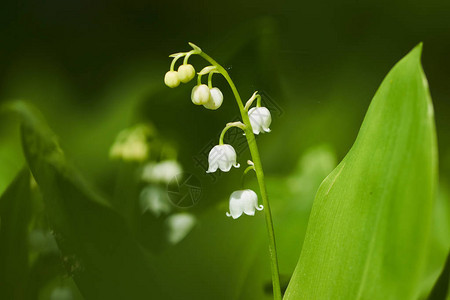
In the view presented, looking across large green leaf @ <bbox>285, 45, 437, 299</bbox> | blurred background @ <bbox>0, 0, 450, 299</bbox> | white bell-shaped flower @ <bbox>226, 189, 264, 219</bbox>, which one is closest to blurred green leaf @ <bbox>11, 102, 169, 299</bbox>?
blurred background @ <bbox>0, 0, 450, 299</bbox>

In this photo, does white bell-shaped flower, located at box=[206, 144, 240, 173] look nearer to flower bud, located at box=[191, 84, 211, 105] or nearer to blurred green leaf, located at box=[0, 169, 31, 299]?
flower bud, located at box=[191, 84, 211, 105]

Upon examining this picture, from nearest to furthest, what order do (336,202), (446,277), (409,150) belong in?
(409,150) → (336,202) → (446,277)

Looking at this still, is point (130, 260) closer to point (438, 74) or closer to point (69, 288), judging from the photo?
point (69, 288)

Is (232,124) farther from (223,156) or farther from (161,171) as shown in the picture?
(161,171)

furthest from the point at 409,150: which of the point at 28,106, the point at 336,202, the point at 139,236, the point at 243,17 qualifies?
the point at 28,106

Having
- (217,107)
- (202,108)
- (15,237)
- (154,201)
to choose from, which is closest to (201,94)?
(217,107)

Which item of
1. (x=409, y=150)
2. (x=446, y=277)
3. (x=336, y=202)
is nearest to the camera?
(x=409, y=150)

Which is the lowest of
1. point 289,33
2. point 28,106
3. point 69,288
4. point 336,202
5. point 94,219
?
point 69,288
